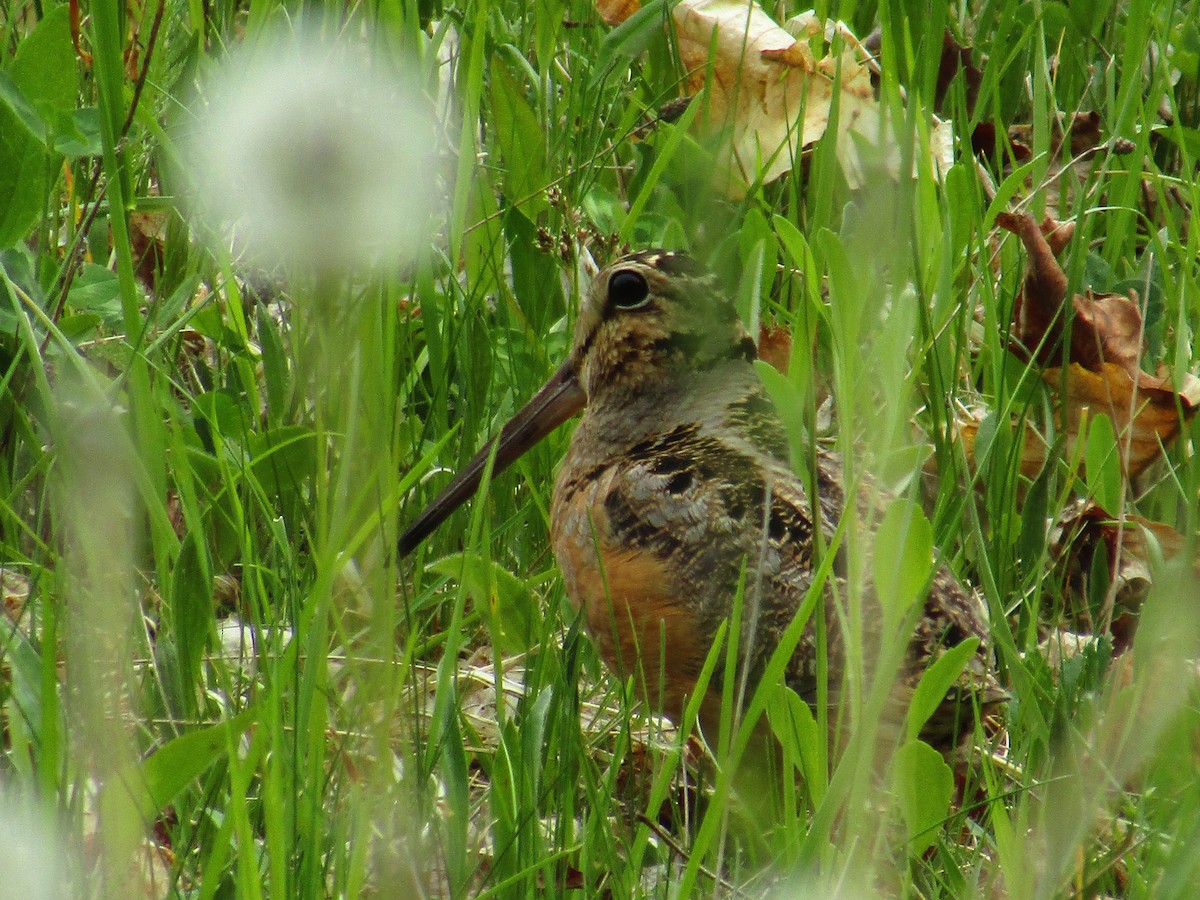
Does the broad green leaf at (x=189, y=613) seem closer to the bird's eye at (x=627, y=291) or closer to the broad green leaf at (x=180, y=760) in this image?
the broad green leaf at (x=180, y=760)

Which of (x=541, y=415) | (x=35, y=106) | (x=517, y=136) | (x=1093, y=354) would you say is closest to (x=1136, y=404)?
(x=1093, y=354)

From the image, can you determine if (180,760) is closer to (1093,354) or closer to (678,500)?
(678,500)

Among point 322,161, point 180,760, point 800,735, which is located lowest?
point 800,735

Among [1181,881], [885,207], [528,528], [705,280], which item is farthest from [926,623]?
[885,207]

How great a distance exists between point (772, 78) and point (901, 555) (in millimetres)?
2748

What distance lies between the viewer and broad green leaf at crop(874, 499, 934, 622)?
1.20 metres

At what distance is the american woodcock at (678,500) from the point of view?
228 centimetres

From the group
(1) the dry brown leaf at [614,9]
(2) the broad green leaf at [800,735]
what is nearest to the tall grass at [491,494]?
(2) the broad green leaf at [800,735]

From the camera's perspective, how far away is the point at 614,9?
4270 mm

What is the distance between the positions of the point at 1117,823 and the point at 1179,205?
2.19 meters

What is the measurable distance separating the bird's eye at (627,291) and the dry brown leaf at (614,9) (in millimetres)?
1709

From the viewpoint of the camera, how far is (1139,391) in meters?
3.04

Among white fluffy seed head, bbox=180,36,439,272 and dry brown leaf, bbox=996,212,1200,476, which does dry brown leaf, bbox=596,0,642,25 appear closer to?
dry brown leaf, bbox=996,212,1200,476

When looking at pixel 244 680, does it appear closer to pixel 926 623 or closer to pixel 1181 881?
pixel 926 623
